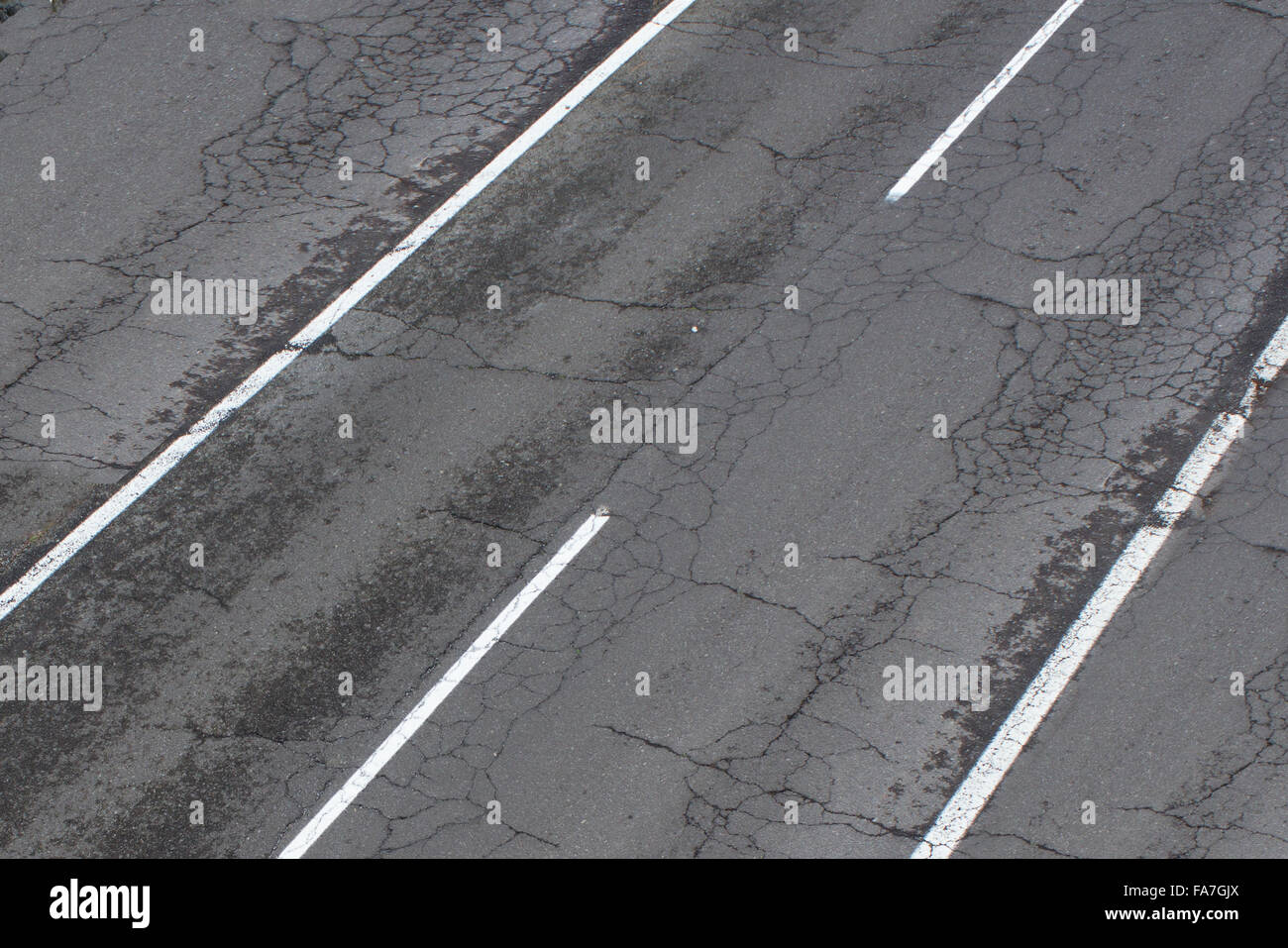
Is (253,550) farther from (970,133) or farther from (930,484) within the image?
(970,133)

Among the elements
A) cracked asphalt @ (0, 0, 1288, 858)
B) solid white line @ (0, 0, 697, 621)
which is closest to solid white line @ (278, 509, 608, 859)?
cracked asphalt @ (0, 0, 1288, 858)

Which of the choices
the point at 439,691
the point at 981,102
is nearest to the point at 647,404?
the point at 439,691

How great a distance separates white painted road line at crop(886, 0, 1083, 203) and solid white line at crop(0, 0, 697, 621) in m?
2.96

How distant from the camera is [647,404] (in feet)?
30.2

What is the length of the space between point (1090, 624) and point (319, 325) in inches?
226

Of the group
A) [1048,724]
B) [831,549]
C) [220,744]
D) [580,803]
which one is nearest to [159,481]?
[220,744]

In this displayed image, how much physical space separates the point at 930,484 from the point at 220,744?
177 inches

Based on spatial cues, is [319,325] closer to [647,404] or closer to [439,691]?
[647,404]

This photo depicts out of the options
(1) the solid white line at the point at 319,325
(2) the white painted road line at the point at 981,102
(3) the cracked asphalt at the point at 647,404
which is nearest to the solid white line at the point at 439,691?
(3) the cracked asphalt at the point at 647,404

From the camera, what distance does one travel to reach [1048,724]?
729cm

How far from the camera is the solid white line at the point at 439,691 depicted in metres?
7.12

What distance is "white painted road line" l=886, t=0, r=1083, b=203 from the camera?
10.7 meters

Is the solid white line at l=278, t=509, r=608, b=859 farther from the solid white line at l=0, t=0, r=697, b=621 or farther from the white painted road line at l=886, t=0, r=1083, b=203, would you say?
the white painted road line at l=886, t=0, r=1083, b=203

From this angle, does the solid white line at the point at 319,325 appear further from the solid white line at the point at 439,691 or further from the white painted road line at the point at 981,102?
the white painted road line at the point at 981,102
